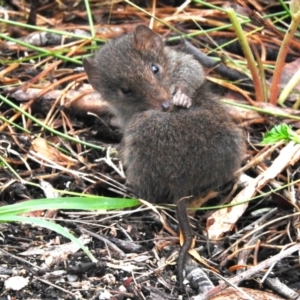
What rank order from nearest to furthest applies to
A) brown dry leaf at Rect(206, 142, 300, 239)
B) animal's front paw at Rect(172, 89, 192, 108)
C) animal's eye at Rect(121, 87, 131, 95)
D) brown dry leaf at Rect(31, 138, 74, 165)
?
1. brown dry leaf at Rect(206, 142, 300, 239)
2. animal's front paw at Rect(172, 89, 192, 108)
3. brown dry leaf at Rect(31, 138, 74, 165)
4. animal's eye at Rect(121, 87, 131, 95)

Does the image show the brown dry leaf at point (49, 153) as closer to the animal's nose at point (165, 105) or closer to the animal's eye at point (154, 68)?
the animal's nose at point (165, 105)

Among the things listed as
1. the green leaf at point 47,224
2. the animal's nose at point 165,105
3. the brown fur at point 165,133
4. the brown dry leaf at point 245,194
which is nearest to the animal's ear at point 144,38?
the brown fur at point 165,133

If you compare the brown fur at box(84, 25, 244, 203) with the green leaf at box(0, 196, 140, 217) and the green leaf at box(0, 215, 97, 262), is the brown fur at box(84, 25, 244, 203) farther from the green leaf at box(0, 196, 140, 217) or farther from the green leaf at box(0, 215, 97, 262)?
the green leaf at box(0, 215, 97, 262)

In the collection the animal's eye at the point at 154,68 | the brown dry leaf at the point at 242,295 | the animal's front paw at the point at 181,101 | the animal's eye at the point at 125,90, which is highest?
the animal's front paw at the point at 181,101

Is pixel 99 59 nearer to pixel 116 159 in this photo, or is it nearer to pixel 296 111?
pixel 116 159

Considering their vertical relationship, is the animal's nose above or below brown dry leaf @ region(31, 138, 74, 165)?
above

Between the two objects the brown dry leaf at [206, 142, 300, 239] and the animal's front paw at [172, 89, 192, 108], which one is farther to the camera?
the animal's front paw at [172, 89, 192, 108]

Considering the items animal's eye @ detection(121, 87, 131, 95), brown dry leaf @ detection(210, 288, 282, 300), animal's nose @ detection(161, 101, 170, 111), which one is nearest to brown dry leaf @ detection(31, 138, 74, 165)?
animal's eye @ detection(121, 87, 131, 95)

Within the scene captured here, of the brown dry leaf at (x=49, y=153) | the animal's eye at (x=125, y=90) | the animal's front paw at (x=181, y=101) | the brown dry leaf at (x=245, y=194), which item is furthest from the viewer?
the animal's eye at (x=125, y=90)

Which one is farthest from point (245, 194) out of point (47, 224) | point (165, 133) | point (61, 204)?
point (47, 224)

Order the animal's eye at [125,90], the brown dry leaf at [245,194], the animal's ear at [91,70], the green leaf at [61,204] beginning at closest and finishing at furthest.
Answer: the green leaf at [61,204], the brown dry leaf at [245,194], the animal's eye at [125,90], the animal's ear at [91,70]
